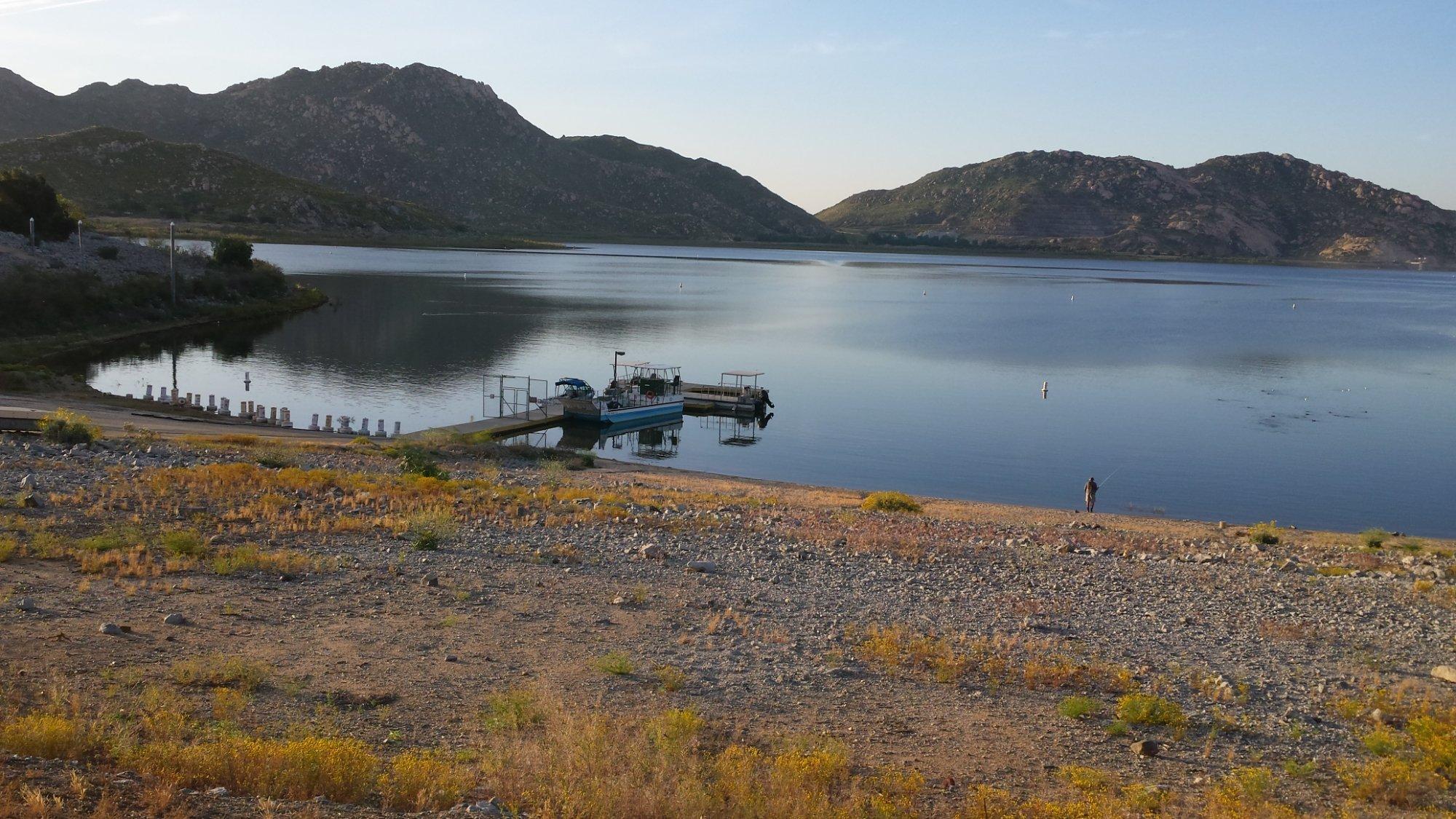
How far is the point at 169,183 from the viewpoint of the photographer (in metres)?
155

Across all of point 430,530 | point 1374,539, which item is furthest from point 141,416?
point 1374,539

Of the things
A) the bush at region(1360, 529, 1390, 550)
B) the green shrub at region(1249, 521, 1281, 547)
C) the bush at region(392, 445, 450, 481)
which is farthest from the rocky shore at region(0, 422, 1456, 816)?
the bush at region(1360, 529, 1390, 550)

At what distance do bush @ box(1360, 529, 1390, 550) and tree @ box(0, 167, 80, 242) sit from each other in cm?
7438

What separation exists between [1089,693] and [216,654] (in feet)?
30.6

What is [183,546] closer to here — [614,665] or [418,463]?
[614,665]

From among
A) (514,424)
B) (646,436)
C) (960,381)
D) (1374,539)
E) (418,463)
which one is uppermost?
(418,463)

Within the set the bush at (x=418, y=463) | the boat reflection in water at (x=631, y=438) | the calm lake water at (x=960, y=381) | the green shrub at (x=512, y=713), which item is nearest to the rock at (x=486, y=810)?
the green shrub at (x=512, y=713)

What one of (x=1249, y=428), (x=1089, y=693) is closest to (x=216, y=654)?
(x=1089, y=693)

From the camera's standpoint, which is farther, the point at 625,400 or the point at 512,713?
the point at 625,400

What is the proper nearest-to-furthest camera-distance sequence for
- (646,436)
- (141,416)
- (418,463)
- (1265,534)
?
(1265,534)
(418,463)
(141,416)
(646,436)

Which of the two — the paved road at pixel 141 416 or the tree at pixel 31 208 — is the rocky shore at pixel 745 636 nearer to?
the paved road at pixel 141 416

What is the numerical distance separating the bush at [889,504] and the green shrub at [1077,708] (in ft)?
48.1

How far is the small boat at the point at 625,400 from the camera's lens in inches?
1816

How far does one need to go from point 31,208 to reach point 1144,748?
78.8 m
